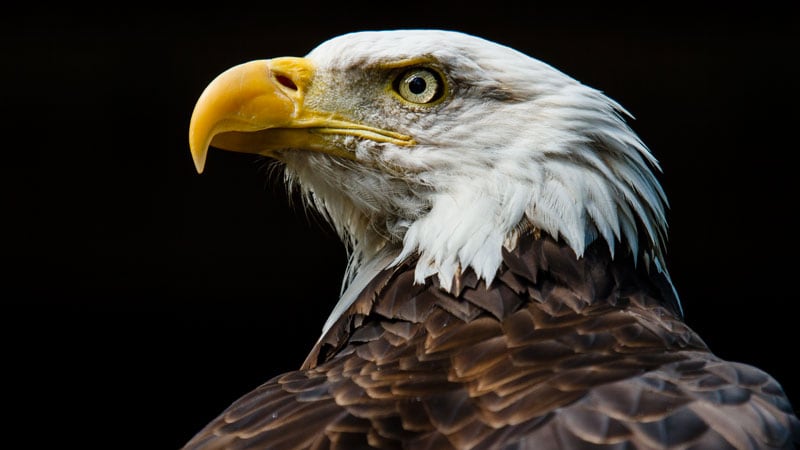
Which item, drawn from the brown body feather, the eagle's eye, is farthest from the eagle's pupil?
the brown body feather

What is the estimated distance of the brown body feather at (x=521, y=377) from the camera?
214cm

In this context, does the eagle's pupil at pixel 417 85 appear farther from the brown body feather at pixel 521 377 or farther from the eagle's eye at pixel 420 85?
the brown body feather at pixel 521 377

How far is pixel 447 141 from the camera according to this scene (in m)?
2.88

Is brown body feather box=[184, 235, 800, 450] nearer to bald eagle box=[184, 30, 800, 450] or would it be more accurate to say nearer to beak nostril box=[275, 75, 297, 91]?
bald eagle box=[184, 30, 800, 450]

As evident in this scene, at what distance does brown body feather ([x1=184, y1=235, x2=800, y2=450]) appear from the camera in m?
2.14

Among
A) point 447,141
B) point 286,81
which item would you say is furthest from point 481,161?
point 286,81

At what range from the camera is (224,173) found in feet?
17.3

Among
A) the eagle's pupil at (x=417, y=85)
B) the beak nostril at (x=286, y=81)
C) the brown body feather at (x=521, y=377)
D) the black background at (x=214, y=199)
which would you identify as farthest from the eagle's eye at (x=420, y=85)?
the black background at (x=214, y=199)

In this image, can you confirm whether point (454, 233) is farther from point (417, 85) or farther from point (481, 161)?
point (417, 85)

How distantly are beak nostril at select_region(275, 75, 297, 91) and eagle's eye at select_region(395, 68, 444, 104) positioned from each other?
0.23 m

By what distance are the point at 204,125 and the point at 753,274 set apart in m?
3.43

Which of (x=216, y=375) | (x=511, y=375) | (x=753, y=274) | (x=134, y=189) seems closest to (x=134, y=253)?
(x=134, y=189)

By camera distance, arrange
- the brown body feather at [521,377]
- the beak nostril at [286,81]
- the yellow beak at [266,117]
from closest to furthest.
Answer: the brown body feather at [521,377]
the yellow beak at [266,117]
the beak nostril at [286,81]

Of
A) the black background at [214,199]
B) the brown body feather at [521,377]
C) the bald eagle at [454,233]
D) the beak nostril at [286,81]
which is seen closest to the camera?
the brown body feather at [521,377]
